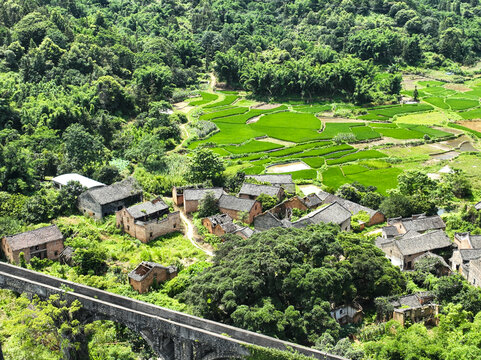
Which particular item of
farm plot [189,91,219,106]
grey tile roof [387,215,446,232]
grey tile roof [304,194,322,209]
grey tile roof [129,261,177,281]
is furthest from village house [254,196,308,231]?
farm plot [189,91,219,106]

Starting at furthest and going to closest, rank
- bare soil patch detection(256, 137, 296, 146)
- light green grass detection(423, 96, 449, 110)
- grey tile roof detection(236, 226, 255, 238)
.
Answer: light green grass detection(423, 96, 449, 110) < bare soil patch detection(256, 137, 296, 146) < grey tile roof detection(236, 226, 255, 238)

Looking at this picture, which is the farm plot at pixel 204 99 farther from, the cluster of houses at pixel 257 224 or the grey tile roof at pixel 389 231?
the grey tile roof at pixel 389 231

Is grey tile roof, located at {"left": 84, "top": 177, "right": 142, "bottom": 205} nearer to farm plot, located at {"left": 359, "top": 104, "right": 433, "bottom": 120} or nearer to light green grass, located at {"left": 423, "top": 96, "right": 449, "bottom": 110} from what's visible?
farm plot, located at {"left": 359, "top": 104, "right": 433, "bottom": 120}

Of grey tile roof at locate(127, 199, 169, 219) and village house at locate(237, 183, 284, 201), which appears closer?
grey tile roof at locate(127, 199, 169, 219)

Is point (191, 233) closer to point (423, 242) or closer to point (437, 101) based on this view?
point (423, 242)

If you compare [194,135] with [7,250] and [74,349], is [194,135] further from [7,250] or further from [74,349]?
[74,349]

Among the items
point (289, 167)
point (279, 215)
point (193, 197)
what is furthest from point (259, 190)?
point (289, 167)
